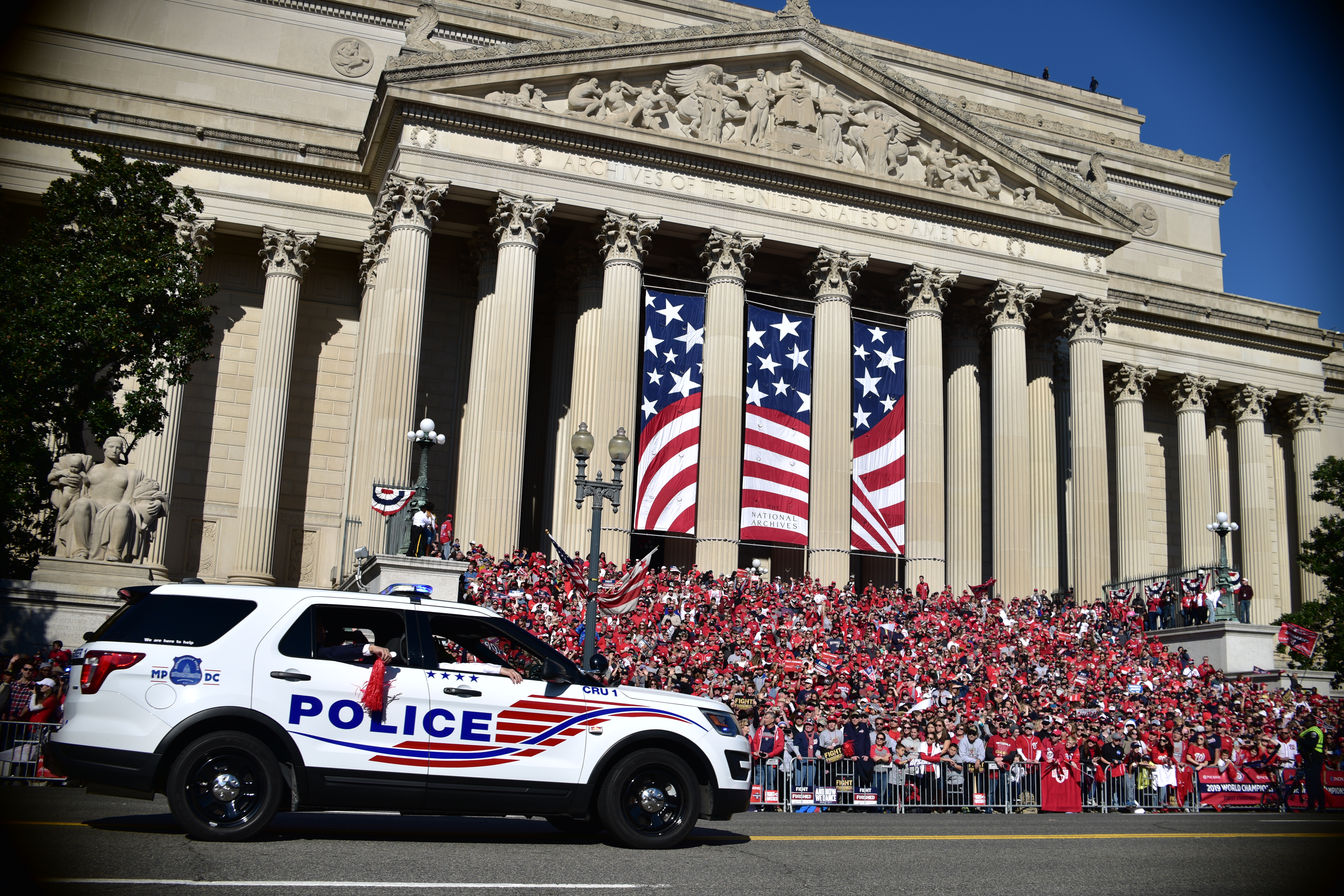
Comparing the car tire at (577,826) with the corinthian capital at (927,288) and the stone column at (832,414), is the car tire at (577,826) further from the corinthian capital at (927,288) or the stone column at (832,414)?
the corinthian capital at (927,288)

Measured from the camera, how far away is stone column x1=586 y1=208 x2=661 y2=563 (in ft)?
101

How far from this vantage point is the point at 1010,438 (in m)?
35.5

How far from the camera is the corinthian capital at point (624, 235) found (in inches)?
1264

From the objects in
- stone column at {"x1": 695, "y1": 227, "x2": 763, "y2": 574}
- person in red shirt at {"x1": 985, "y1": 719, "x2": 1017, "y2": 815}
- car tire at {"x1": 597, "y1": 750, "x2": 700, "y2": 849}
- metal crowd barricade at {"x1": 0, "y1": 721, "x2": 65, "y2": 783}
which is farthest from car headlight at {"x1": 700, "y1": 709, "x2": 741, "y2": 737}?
stone column at {"x1": 695, "y1": 227, "x2": 763, "y2": 574}

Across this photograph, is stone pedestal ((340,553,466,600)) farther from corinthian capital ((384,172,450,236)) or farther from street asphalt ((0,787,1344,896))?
corinthian capital ((384,172,450,236))

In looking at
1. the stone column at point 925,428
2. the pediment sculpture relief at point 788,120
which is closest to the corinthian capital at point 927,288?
the stone column at point 925,428

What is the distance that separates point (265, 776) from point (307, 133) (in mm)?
27992

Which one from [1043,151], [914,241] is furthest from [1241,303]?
[914,241]

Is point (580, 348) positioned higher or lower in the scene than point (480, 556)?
higher

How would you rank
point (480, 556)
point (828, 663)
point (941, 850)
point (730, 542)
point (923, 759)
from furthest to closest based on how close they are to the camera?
point (730, 542) < point (480, 556) < point (828, 663) < point (923, 759) < point (941, 850)

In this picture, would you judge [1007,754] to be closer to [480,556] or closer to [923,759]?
[923,759]

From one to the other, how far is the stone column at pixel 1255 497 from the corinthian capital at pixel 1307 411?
1.49 m

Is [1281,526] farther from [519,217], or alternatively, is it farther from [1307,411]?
[519,217]

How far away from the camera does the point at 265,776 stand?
33.7 ft
